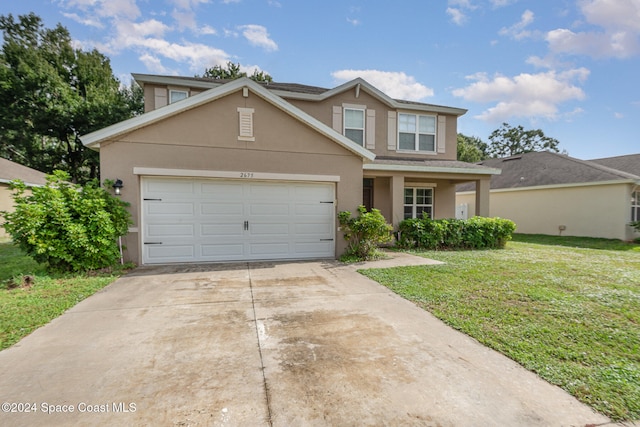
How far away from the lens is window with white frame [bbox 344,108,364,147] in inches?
456

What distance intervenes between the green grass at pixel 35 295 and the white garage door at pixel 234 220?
146 cm

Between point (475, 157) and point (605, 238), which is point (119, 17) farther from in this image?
point (475, 157)

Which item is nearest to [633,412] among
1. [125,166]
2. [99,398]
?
[99,398]

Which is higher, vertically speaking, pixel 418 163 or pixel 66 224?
pixel 418 163

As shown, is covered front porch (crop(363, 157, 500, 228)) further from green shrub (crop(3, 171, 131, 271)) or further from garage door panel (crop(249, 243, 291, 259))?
green shrub (crop(3, 171, 131, 271))

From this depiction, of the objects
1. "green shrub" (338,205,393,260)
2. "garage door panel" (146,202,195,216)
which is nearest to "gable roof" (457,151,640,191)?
"green shrub" (338,205,393,260)

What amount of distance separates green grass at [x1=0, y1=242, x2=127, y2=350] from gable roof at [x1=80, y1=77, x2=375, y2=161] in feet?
10.2

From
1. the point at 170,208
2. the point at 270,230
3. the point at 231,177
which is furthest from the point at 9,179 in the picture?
the point at 270,230

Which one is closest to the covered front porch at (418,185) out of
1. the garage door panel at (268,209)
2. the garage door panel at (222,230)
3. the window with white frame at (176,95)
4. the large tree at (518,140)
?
the garage door panel at (268,209)

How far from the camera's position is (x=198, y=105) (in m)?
7.21

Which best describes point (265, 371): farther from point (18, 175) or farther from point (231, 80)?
point (18, 175)

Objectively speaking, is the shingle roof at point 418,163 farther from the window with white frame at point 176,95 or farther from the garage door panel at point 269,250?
the window with white frame at point 176,95

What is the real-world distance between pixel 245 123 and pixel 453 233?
7.85m

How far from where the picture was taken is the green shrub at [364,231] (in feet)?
25.8
